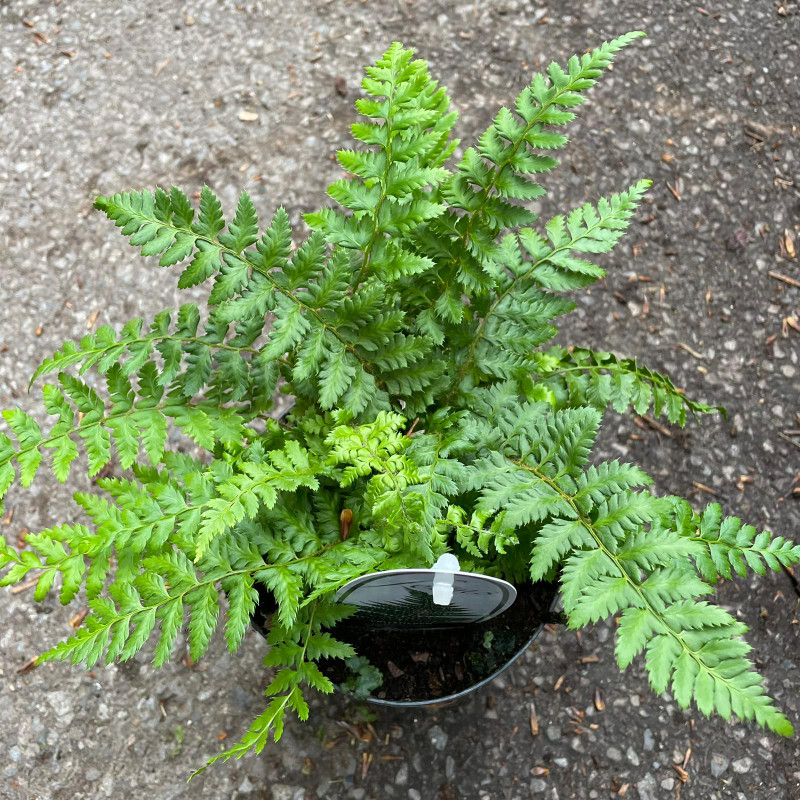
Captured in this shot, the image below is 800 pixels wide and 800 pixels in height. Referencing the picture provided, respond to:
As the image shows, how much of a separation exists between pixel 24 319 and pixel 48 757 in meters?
1.45

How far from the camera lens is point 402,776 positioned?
2.15 meters

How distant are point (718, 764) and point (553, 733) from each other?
18.8 inches

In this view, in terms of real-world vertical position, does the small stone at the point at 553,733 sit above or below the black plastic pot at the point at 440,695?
below

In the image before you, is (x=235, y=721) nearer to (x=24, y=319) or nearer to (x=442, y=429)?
(x=442, y=429)

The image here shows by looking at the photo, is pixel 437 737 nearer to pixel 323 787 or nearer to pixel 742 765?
pixel 323 787

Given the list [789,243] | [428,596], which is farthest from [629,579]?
[789,243]

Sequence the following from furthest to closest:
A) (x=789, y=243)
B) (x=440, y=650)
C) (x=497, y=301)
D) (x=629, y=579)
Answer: (x=789, y=243), (x=440, y=650), (x=497, y=301), (x=629, y=579)

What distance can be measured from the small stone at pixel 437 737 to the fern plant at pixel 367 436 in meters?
0.76

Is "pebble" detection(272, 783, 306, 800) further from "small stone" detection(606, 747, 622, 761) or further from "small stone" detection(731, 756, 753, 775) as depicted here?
"small stone" detection(731, 756, 753, 775)

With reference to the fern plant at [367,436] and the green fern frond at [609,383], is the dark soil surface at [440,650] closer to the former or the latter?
the fern plant at [367,436]

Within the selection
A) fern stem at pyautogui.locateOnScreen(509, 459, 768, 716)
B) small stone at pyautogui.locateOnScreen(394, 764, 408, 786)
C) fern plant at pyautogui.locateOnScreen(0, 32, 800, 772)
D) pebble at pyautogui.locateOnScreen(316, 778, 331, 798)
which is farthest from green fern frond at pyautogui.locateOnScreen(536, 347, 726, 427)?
pebble at pyautogui.locateOnScreen(316, 778, 331, 798)

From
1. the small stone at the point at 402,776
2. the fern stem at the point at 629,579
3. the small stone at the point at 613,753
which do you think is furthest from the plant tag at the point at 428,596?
the small stone at the point at 613,753

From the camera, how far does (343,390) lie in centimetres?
159

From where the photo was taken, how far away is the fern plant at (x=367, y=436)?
142 cm
